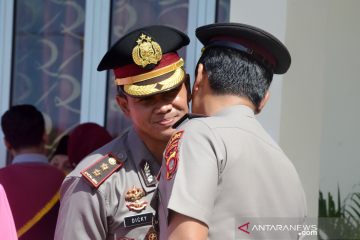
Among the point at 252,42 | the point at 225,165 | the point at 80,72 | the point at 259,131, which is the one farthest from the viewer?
the point at 80,72

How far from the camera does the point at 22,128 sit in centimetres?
245

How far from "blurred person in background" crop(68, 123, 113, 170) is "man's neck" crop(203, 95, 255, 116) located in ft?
4.15

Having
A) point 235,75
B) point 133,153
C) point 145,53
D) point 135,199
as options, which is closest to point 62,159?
point 133,153

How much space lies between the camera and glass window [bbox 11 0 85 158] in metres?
3.23

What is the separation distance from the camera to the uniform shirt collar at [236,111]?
1.22 metres

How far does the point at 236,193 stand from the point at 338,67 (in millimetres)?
2403

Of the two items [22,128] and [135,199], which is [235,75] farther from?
[22,128]

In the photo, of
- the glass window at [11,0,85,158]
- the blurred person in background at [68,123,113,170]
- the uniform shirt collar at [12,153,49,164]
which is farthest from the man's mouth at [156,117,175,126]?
the glass window at [11,0,85,158]

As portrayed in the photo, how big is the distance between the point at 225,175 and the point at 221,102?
0.29 metres

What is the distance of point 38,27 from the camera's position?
3.25 metres

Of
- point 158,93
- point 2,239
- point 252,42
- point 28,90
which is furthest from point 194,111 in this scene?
point 28,90

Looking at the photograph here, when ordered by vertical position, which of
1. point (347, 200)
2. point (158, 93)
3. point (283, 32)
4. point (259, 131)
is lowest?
point (347, 200)

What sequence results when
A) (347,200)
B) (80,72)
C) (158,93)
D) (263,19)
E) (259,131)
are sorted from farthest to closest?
1. (80,72)
2. (347,200)
3. (263,19)
4. (158,93)
5. (259,131)

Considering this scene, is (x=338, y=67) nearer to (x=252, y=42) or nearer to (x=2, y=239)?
(x=252, y=42)
